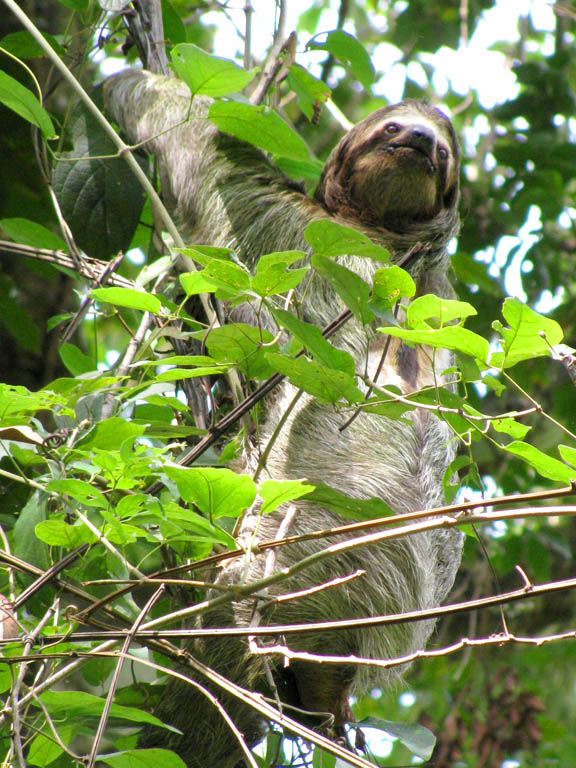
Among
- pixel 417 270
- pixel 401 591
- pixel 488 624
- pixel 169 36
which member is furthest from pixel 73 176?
pixel 488 624

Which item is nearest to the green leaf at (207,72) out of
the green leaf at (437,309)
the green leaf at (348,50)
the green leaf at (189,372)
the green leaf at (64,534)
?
the green leaf at (189,372)

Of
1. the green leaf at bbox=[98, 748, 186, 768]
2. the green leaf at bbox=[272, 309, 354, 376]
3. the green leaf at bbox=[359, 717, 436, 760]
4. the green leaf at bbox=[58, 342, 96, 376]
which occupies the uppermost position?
the green leaf at bbox=[272, 309, 354, 376]

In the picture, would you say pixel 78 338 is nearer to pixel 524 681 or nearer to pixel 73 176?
pixel 73 176

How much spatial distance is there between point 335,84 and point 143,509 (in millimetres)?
6697

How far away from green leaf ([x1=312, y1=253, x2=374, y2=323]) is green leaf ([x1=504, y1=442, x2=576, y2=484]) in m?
0.50

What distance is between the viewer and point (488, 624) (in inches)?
271

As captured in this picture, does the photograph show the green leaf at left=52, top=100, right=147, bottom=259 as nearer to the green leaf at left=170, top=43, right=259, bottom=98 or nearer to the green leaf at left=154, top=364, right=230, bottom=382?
the green leaf at left=170, top=43, right=259, bottom=98

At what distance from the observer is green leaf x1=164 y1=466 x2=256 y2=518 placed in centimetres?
195

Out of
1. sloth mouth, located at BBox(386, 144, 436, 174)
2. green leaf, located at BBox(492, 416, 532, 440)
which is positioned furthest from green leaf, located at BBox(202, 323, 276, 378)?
sloth mouth, located at BBox(386, 144, 436, 174)

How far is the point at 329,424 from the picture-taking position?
11.5ft

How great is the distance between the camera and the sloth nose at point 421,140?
4.23 meters

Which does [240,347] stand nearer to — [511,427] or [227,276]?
[227,276]

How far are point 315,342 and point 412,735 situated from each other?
1411 millimetres

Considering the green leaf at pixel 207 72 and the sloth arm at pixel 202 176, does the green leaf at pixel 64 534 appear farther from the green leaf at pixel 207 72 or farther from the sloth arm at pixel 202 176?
the sloth arm at pixel 202 176
